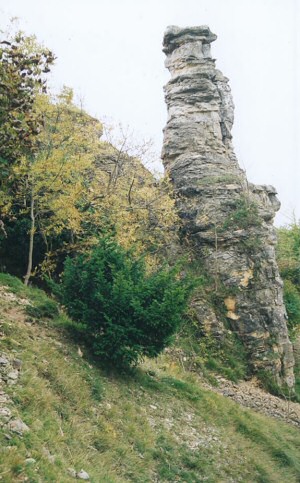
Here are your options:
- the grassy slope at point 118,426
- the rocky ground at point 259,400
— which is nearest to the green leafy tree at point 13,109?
the grassy slope at point 118,426

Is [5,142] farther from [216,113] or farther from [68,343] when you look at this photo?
[216,113]

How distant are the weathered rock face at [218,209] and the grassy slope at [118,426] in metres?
7.39

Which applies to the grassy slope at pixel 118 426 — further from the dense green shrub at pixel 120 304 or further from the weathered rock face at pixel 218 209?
the weathered rock face at pixel 218 209

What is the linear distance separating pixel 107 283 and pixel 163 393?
423cm

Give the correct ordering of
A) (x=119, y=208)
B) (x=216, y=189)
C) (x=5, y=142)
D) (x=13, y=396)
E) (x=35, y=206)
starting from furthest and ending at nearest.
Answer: (x=216, y=189) → (x=119, y=208) → (x=35, y=206) → (x=5, y=142) → (x=13, y=396)

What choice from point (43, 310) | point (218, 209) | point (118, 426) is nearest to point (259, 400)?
point (43, 310)

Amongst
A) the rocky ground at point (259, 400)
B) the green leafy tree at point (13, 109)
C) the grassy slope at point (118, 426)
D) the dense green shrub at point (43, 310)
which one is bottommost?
the rocky ground at point (259, 400)

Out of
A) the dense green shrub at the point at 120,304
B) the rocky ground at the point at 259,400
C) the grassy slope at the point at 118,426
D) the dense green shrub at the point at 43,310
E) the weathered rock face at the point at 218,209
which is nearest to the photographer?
the grassy slope at the point at 118,426

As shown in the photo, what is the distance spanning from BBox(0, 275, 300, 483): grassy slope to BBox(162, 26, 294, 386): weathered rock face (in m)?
7.39

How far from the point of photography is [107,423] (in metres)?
10.3

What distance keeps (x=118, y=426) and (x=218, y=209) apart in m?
18.3

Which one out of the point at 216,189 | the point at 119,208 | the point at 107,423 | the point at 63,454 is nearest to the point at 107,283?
the point at 107,423

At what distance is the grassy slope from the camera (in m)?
7.84

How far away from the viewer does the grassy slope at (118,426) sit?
7840 mm
